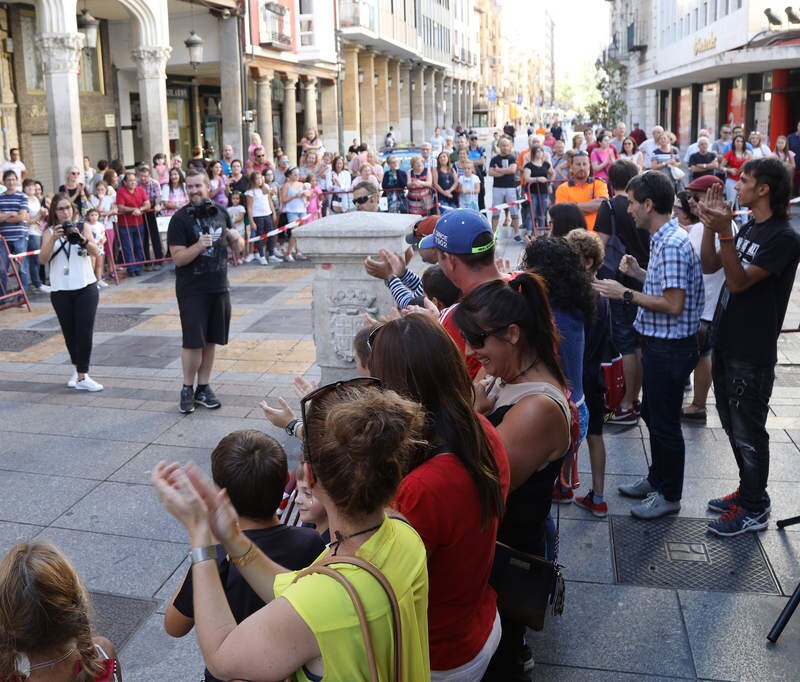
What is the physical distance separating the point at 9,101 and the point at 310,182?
7.85 metres

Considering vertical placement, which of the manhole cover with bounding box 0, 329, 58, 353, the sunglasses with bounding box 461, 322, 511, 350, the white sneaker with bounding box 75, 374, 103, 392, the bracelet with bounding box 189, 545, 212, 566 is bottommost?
the white sneaker with bounding box 75, 374, 103, 392

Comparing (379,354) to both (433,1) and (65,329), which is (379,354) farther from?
(433,1)

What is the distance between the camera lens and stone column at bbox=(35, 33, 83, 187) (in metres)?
16.6

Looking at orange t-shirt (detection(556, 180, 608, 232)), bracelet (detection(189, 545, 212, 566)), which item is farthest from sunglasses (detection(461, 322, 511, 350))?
orange t-shirt (detection(556, 180, 608, 232))

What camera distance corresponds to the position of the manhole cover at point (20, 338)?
960 centimetres

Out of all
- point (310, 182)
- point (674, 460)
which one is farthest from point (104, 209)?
point (674, 460)

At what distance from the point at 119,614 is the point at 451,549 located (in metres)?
2.45

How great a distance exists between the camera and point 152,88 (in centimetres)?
1967

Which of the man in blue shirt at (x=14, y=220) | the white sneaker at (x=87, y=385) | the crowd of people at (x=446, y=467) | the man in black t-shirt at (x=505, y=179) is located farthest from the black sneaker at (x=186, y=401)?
the man in black t-shirt at (x=505, y=179)

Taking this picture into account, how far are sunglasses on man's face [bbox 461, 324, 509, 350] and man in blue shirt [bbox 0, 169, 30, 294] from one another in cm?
1087

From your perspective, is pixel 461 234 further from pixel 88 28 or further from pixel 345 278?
pixel 88 28

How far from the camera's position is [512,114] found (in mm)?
117938

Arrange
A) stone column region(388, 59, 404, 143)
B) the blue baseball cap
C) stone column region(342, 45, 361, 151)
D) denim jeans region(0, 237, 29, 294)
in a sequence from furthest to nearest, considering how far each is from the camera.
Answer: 1. stone column region(388, 59, 404, 143)
2. stone column region(342, 45, 361, 151)
3. denim jeans region(0, 237, 29, 294)
4. the blue baseball cap

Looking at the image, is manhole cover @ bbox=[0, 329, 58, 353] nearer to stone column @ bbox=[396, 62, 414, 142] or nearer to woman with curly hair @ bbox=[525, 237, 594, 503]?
woman with curly hair @ bbox=[525, 237, 594, 503]
